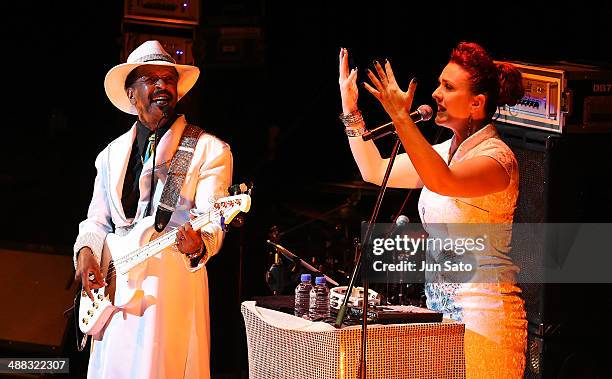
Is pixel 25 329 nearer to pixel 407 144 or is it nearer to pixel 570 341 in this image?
pixel 570 341

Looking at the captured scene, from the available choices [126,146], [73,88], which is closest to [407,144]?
[126,146]

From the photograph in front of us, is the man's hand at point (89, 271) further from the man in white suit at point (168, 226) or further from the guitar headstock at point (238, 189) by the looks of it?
the guitar headstock at point (238, 189)

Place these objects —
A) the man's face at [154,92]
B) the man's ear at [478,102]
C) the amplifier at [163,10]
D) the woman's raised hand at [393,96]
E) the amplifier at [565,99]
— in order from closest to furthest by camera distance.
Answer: the woman's raised hand at [393,96] < the man's ear at [478,102] < the man's face at [154,92] < the amplifier at [565,99] < the amplifier at [163,10]

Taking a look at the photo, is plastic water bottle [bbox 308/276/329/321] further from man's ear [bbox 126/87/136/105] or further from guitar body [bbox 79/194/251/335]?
man's ear [bbox 126/87/136/105]

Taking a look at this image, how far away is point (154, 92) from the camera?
4.92m

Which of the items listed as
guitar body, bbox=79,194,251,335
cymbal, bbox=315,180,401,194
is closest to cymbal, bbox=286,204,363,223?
cymbal, bbox=315,180,401,194

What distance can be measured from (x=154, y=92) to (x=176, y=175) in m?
0.42

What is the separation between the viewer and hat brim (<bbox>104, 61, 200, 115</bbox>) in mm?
4977

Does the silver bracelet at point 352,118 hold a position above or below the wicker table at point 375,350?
above

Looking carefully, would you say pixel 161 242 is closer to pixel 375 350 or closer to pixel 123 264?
pixel 123 264

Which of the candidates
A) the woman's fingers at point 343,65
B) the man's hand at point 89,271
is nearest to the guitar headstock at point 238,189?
the woman's fingers at point 343,65

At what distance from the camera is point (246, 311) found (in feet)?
13.9

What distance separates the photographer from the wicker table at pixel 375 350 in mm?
3721

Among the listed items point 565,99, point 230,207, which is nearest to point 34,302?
point 230,207
